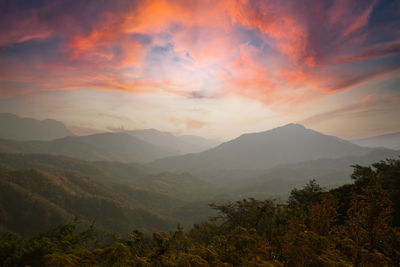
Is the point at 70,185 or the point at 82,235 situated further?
the point at 70,185

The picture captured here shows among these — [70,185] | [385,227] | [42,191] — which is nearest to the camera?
[385,227]

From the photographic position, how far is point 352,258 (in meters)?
6.48

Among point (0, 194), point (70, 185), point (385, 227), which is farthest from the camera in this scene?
point (70, 185)

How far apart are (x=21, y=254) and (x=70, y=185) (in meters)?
214

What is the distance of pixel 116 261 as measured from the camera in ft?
22.8

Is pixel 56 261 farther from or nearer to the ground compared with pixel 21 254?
farther from the ground

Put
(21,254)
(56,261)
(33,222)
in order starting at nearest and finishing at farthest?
(56,261)
(21,254)
(33,222)

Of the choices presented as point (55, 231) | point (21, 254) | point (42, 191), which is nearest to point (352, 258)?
point (21, 254)

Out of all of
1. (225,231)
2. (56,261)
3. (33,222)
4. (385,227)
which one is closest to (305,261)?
(385,227)

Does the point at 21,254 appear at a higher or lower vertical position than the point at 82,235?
higher

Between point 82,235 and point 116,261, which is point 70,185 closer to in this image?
point 82,235

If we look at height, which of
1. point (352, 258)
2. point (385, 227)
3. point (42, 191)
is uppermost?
point (385, 227)

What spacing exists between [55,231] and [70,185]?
674 ft

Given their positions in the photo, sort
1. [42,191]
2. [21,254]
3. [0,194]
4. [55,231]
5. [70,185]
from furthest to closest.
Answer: [70,185] → [42,191] → [0,194] → [55,231] → [21,254]
